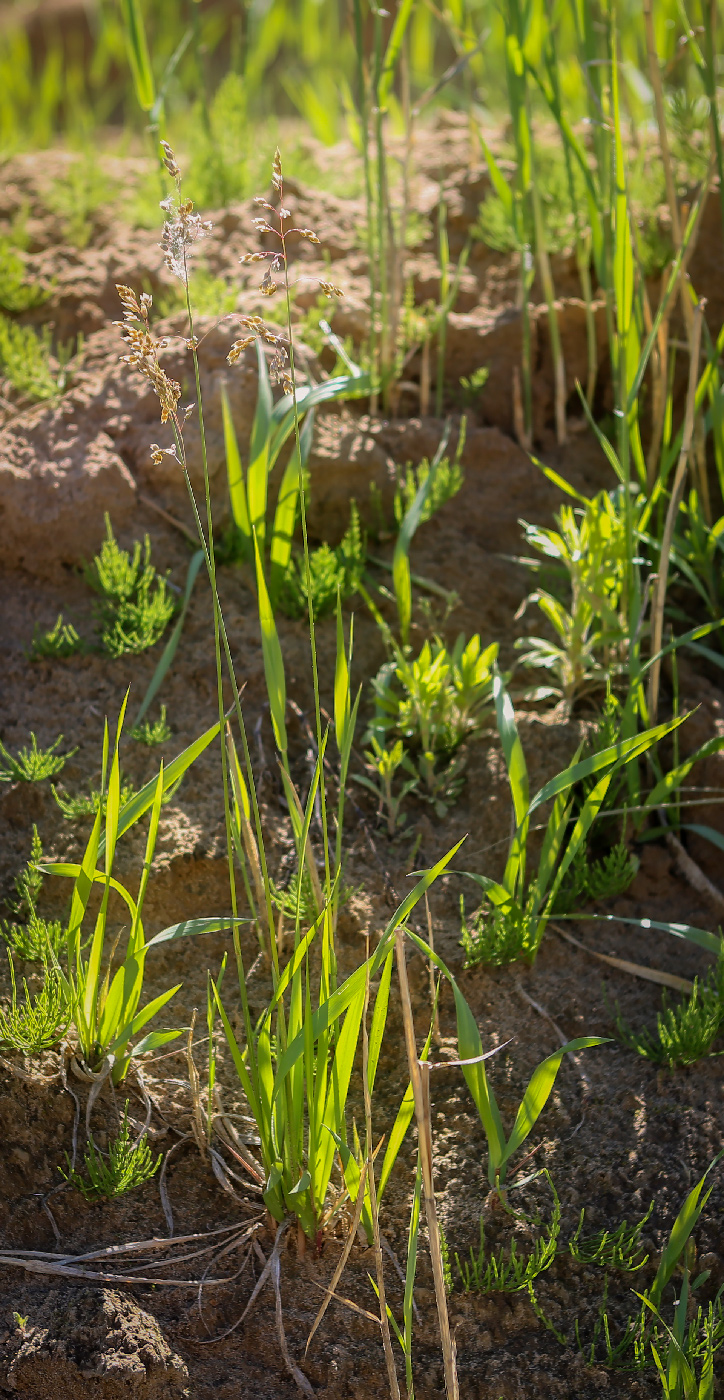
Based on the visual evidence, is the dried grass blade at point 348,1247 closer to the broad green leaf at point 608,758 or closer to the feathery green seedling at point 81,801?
the broad green leaf at point 608,758

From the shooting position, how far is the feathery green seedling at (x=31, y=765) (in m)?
1.71

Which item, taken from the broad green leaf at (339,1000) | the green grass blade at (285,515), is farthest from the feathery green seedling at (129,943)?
the green grass blade at (285,515)

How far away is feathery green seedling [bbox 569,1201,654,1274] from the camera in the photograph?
128cm

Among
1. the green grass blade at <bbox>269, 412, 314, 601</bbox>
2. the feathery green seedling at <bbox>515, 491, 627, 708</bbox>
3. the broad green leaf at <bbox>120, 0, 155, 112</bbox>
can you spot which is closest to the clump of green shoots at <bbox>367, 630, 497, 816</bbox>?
the feathery green seedling at <bbox>515, 491, 627, 708</bbox>

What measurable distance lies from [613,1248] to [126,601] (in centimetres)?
135

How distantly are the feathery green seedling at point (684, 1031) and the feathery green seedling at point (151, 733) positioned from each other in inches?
33.5

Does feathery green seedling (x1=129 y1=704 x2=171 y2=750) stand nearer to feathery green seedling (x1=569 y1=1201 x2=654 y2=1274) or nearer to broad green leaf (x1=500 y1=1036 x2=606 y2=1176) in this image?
broad green leaf (x1=500 y1=1036 x2=606 y2=1176)

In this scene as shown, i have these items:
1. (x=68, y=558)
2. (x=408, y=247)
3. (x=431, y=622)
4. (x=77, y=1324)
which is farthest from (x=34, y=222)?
(x=77, y=1324)

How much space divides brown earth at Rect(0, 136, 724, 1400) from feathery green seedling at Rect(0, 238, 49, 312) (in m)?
0.04

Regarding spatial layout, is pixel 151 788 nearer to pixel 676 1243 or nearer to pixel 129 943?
pixel 129 943

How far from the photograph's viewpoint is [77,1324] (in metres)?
1.18

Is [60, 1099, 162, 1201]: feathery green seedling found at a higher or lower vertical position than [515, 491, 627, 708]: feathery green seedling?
lower

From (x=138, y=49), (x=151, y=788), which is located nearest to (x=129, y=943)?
(x=151, y=788)

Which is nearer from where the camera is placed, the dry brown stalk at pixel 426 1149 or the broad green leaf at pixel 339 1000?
the dry brown stalk at pixel 426 1149
